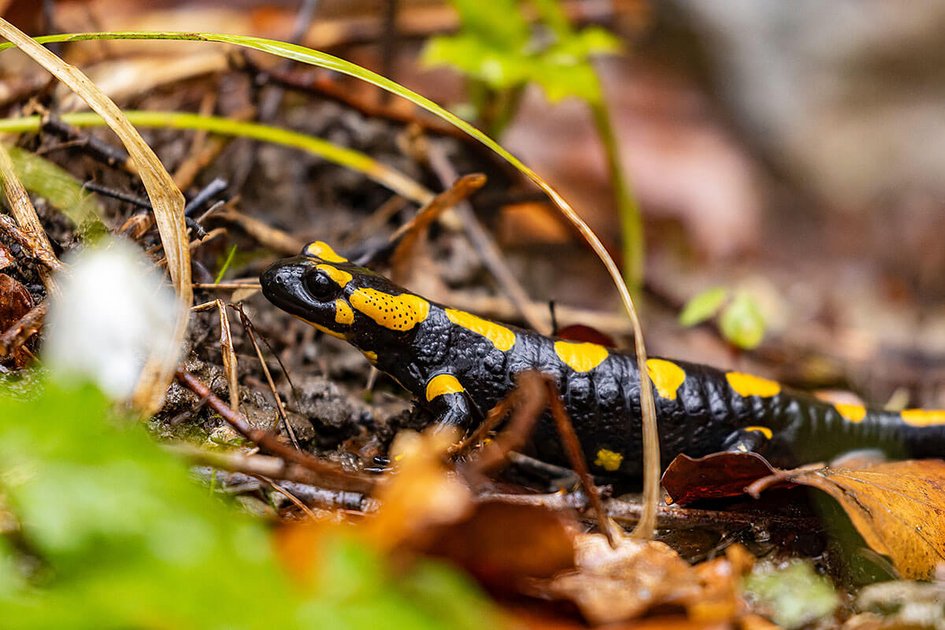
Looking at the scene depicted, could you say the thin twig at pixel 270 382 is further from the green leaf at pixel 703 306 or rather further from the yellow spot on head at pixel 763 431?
the green leaf at pixel 703 306

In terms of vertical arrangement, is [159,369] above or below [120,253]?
below

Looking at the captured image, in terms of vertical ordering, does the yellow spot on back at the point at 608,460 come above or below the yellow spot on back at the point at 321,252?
below

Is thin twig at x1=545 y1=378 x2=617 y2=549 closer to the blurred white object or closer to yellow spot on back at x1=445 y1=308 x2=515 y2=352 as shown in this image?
the blurred white object

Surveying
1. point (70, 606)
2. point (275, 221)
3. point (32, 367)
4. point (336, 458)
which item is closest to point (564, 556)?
point (70, 606)

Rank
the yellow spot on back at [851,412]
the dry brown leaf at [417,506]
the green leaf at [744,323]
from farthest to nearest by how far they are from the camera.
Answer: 1. the green leaf at [744,323]
2. the yellow spot on back at [851,412]
3. the dry brown leaf at [417,506]

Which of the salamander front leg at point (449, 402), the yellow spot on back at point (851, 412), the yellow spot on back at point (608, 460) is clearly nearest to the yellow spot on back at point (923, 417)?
the yellow spot on back at point (851, 412)

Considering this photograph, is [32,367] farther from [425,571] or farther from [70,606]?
[425,571]
